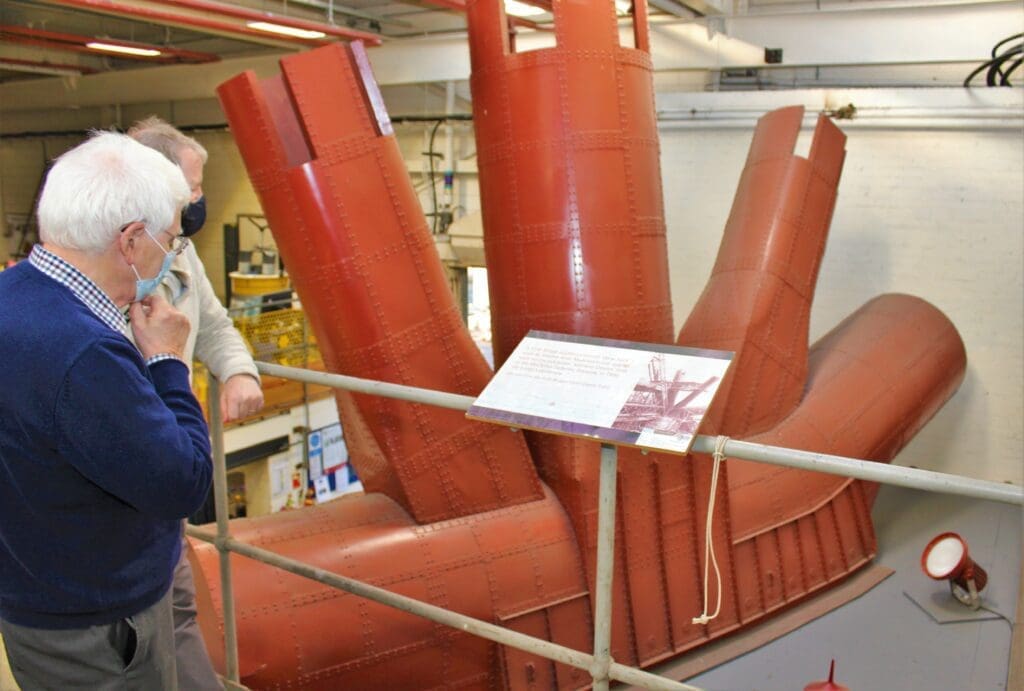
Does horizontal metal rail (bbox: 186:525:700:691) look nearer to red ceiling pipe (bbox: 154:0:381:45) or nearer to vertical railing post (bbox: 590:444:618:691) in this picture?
vertical railing post (bbox: 590:444:618:691)

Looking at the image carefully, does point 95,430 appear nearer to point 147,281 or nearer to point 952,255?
point 147,281

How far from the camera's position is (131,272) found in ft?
6.11

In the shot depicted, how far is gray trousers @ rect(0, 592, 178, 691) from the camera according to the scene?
6.23ft

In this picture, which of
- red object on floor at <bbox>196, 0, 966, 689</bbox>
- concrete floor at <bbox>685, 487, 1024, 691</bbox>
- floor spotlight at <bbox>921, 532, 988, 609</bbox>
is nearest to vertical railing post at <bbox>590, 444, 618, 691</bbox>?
red object on floor at <bbox>196, 0, 966, 689</bbox>

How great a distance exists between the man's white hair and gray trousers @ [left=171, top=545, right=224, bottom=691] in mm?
1143

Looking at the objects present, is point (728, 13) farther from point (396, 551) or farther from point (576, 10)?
point (396, 551)

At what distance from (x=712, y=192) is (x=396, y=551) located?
6146mm

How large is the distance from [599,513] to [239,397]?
4.11 feet

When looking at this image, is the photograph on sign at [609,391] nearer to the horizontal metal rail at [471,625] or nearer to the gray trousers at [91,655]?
the horizontal metal rail at [471,625]

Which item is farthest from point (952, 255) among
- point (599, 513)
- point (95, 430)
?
point (95, 430)

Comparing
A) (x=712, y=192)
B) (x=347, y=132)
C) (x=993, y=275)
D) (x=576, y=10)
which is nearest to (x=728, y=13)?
(x=712, y=192)

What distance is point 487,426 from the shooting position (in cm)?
416

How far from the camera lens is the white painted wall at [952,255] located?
7.64m

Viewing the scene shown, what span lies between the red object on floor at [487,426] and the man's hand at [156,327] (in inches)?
68.5
